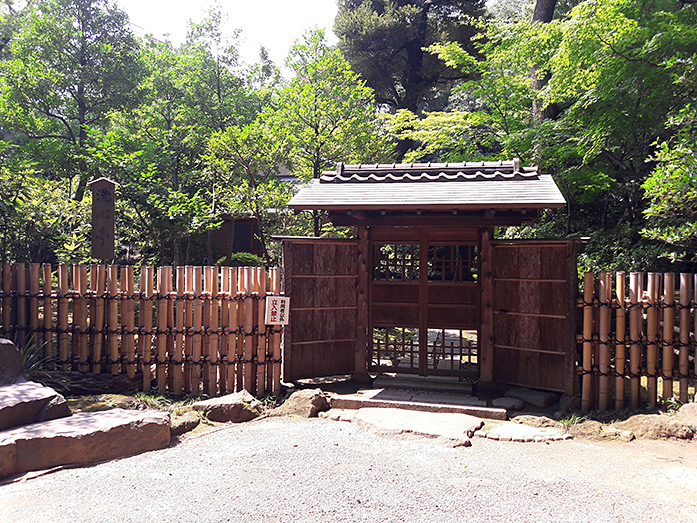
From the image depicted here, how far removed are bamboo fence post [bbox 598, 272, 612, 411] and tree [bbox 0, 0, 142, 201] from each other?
1319cm

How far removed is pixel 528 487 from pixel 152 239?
1149cm

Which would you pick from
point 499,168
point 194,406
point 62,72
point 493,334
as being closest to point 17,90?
point 62,72

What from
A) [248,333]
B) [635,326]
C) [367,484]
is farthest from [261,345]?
[635,326]

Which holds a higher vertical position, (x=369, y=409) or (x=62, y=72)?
(x=62, y=72)

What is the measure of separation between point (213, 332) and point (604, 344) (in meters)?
5.46

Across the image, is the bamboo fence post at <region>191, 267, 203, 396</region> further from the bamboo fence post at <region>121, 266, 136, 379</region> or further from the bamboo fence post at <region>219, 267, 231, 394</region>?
the bamboo fence post at <region>121, 266, 136, 379</region>

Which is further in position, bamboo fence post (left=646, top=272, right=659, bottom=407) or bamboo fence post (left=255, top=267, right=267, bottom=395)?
bamboo fence post (left=255, top=267, right=267, bottom=395)

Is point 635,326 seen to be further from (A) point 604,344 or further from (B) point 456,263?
(B) point 456,263

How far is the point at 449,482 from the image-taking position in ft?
13.8

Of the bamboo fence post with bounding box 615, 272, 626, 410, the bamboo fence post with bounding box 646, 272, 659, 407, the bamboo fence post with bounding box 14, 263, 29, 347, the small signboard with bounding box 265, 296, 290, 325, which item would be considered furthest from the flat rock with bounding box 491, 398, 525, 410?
the bamboo fence post with bounding box 14, 263, 29, 347

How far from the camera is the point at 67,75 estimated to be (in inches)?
588

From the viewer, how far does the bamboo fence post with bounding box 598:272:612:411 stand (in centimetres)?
627

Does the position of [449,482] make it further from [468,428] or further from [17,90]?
[17,90]

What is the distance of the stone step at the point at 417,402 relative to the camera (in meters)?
6.25
